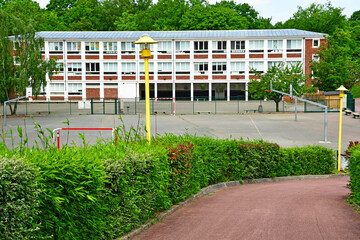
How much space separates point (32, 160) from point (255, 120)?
3760cm

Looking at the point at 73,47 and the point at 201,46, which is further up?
the point at 201,46

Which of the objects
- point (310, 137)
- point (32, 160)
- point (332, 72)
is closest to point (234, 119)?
point (310, 137)

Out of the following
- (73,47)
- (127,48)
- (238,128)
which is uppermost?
(73,47)

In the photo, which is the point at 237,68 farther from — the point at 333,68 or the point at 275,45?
the point at 333,68

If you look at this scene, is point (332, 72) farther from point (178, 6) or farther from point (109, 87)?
point (178, 6)

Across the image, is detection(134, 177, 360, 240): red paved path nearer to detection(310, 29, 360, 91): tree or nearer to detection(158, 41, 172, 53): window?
detection(310, 29, 360, 91): tree

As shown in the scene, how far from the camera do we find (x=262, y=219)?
8570mm

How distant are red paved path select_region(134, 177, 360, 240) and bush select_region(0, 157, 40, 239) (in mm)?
2870

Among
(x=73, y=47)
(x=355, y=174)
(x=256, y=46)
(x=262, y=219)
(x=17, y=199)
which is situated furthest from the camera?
(x=73, y=47)

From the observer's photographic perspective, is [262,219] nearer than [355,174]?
Yes

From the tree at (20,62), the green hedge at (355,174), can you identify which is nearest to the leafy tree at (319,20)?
the tree at (20,62)

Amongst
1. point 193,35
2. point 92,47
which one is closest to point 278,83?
point 193,35

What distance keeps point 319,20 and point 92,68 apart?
148 feet

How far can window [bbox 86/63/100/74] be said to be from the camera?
6712 cm
